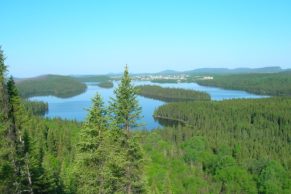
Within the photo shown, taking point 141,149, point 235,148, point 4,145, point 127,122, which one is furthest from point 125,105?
point 235,148

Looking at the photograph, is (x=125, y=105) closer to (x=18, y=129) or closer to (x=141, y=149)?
(x=141, y=149)

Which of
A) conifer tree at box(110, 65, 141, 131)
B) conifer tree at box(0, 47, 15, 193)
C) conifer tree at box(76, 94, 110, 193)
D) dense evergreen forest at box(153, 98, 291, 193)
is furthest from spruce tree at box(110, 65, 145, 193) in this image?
dense evergreen forest at box(153, 98, 291, 193)

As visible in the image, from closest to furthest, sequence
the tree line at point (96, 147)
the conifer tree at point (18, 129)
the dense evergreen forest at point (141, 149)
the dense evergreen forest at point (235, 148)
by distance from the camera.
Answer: the tree line at point (96, 147)
the dense evergreen forest at point (141, 149)
the conifer tree at point (18, 129)
the dense evergreen forest at point (235, 148)

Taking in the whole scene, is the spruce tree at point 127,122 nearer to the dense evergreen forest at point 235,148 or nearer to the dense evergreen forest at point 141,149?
the dense evergreen forest at point 141,149

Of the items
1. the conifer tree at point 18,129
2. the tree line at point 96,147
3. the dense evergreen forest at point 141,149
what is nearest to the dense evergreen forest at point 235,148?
the dense evergreen forest at point 141,149

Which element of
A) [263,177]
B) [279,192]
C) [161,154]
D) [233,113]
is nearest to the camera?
[279,192]

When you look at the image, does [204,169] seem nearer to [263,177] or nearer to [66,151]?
[263,177]

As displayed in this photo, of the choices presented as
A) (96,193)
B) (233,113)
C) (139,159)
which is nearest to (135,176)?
(139,159)

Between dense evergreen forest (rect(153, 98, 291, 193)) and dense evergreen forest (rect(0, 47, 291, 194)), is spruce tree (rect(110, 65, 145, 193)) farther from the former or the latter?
dense evergreen forest (rect(153, 98, 291, 193))
